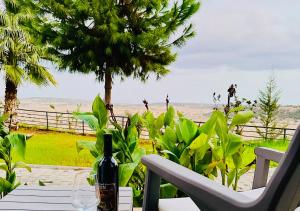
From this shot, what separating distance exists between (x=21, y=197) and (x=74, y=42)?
645 inches

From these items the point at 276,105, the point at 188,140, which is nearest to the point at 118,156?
the point at 188,140

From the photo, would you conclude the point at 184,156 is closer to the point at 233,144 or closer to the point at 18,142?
the point at 233,144

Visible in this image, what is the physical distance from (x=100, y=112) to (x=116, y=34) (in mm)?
15048

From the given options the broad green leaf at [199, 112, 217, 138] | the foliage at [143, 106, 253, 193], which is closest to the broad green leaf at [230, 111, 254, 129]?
the foliage at [143, 106, 253, 193]

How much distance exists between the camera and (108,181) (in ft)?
4.17

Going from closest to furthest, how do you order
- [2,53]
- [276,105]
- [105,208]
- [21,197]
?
[105,208]
[21,197]
[276,105]
[2,53]

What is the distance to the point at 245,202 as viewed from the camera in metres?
0.94

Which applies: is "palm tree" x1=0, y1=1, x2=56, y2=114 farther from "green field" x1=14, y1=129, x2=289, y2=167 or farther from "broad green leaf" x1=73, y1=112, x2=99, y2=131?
"broad green leaf" x1=73, y1=112, x2=99, y2=131

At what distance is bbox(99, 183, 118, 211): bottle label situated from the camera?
4.11 feet

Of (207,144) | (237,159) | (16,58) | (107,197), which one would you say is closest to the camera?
(107,197)

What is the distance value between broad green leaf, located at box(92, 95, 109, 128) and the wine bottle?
35.6 inches

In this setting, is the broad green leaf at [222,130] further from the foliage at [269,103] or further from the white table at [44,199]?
the foliage at [269,103]

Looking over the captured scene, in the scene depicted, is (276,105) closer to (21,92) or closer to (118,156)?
(21,92)

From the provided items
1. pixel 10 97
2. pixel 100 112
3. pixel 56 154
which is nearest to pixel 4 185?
pixel 100 112
